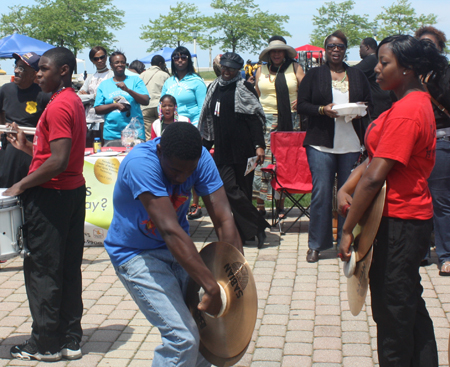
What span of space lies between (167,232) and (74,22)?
126ft

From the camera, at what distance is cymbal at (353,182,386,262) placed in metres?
2.81

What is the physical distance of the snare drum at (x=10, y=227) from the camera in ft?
12.1

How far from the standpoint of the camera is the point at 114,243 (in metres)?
2.94

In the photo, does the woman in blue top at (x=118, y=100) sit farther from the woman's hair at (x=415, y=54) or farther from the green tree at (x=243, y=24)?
the green tree at (x=243, y=24)

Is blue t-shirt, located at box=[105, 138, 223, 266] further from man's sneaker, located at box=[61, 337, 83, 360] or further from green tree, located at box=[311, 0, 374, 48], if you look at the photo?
green tree, located at box=[311, 0, 374, 48]

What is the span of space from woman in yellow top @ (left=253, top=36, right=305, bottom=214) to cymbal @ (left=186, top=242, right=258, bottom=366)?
15.7 feet

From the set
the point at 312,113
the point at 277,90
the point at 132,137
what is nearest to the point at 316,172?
the point at 312,113

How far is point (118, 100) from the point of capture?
303 inches

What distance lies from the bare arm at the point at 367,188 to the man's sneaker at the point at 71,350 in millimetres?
2092

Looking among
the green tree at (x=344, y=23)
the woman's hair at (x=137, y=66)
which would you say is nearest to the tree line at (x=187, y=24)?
the green tree at (x=344, y=23)

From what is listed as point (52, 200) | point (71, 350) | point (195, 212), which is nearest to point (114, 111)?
point (195, 212)

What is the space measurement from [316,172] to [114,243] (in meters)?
3.33

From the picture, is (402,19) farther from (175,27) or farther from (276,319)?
(276,319)

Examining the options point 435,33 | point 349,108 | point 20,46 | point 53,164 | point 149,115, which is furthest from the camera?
point 20,46
